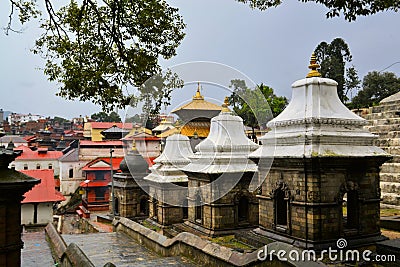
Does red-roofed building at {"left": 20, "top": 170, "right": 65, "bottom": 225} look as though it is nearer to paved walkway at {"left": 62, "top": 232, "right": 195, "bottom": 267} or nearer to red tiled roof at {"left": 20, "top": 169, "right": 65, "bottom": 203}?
red tiled roof at {"left": 20, "top": 169, "right": 65, "bottom": 203}

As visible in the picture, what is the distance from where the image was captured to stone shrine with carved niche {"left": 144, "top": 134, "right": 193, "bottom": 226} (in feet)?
67.2

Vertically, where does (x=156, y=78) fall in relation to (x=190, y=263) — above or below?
above

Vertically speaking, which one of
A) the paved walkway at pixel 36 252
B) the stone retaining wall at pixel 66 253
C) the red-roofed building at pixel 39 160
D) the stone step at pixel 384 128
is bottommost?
the paved walkway at pixel 36 252

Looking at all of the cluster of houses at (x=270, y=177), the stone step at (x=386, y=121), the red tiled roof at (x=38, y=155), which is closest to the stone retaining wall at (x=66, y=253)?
the cluster of houses at (x=270, y=177)

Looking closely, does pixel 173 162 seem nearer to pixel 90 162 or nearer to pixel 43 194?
pixel 43 194

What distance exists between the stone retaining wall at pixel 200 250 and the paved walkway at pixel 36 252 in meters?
3.61

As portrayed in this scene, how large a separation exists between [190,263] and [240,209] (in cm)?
→ 537

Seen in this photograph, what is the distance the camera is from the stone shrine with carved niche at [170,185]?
806 inches

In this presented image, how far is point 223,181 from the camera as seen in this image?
16.5 m

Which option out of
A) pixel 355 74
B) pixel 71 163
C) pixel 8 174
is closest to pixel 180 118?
pixel 8 174

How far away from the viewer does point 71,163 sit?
4281 cm

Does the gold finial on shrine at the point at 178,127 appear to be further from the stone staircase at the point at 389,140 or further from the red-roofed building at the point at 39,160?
the red-roofed building at the point at 39,160

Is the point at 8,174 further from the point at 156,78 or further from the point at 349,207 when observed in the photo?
the point at 349,207

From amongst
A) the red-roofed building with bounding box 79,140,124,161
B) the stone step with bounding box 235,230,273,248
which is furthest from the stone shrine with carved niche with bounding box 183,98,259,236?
the red-roofed building with bounding box 79,140,124,161
